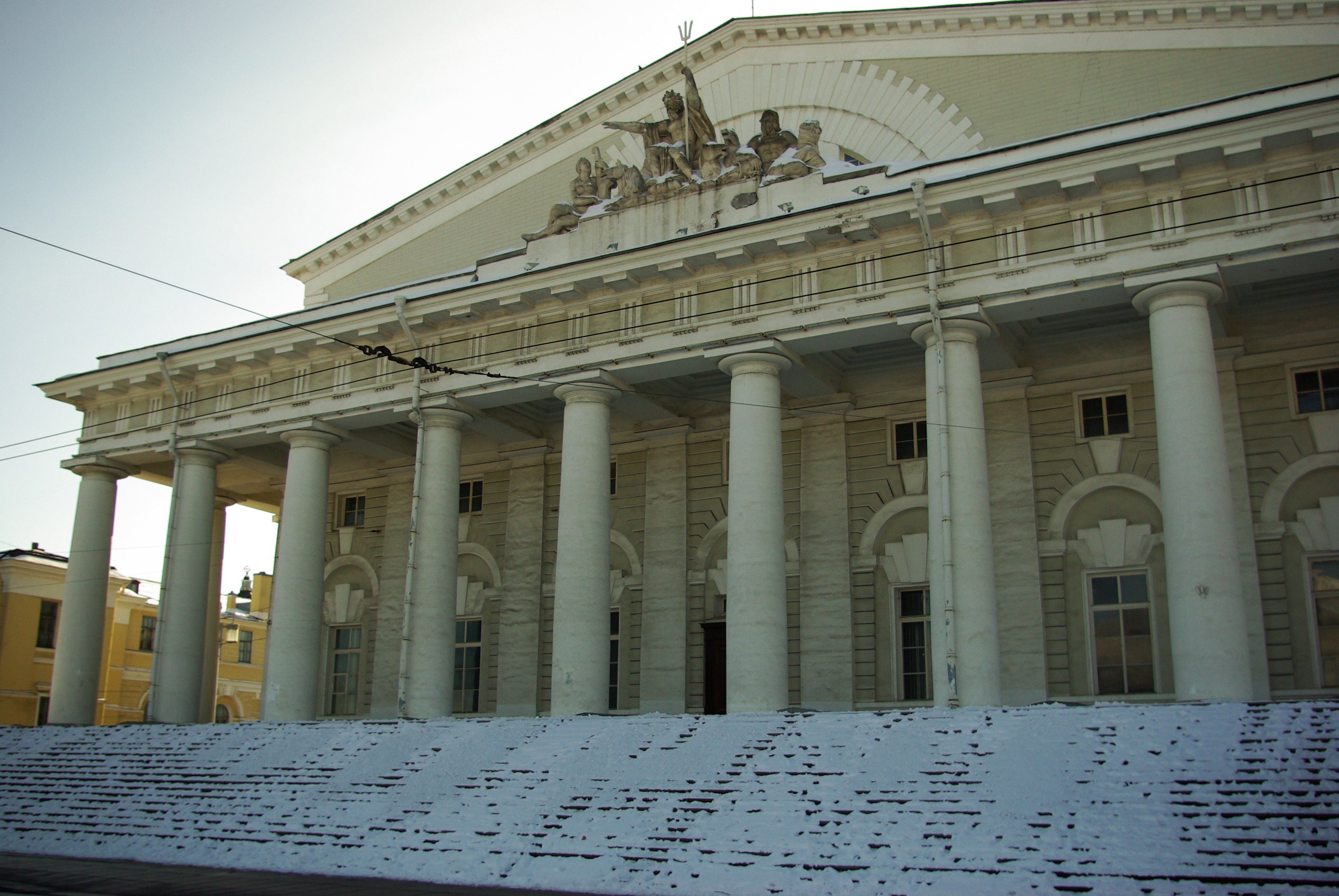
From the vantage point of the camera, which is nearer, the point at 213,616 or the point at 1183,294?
the point at 1183,294

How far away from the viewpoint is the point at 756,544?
19.0 meters

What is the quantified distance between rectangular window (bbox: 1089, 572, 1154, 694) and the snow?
5624 millimetres

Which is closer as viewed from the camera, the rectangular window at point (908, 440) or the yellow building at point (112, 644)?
the rectangular window at point (908, 440)

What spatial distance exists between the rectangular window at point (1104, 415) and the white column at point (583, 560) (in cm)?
854

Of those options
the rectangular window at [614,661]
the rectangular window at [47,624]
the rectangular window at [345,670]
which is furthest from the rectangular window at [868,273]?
the rectangular window at [47,624]

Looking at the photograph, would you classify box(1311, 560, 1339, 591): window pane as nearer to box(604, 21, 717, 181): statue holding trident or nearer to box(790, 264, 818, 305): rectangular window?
box(790, 264, 818, 305): rectangular window

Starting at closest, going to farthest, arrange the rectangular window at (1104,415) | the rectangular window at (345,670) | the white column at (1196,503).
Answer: the white column at (1196,503) < the rectangular window at (1104,415) < the rectangular window at (345,670)

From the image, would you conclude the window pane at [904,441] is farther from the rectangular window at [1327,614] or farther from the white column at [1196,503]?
the rectangular window at [1327,614]

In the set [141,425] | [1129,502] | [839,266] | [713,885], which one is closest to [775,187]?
[839,266]

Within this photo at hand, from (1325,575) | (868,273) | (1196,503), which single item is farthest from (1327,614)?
(868,273)

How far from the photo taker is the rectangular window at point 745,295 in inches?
798

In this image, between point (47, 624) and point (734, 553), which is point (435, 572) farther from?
point (47, 624)

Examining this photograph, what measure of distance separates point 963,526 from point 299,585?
521 inches

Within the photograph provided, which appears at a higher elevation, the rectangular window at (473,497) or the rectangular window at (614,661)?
the rectangular window at (473,497)
